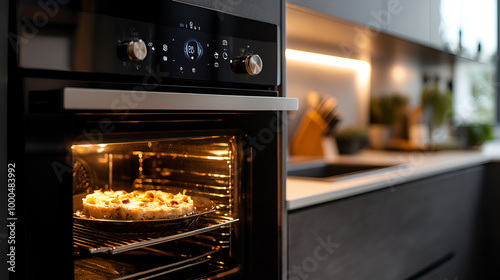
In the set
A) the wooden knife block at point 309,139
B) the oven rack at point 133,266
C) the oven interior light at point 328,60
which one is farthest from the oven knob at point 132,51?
the wooden knife block at point 309,139

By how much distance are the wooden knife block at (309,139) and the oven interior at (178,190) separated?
1.18 meters

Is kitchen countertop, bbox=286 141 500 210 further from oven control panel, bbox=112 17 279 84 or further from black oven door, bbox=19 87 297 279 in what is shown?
oven control panel, bbox=112 17 279 84

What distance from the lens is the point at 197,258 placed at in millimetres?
1008

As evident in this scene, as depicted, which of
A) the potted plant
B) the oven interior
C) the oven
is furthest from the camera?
the potted plant

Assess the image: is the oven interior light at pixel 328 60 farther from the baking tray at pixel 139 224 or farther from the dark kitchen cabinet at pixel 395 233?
the baking tray at pixel 139 224

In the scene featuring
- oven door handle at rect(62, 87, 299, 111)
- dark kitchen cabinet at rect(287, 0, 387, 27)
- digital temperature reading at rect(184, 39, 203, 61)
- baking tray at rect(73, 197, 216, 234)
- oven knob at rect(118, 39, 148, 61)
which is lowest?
baking tray at rect(73, 197, 216, 234)

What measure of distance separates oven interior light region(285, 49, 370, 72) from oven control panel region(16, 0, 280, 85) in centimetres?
106

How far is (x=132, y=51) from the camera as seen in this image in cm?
80

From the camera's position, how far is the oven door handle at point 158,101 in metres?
0.72

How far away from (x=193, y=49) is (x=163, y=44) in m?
0.07

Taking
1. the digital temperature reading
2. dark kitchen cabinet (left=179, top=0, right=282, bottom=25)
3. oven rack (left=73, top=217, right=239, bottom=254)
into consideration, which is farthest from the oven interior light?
oven rack (left=73, top=217, right=239, bottom=254)

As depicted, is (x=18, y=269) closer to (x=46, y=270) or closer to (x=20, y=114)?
(x=46, y=270)

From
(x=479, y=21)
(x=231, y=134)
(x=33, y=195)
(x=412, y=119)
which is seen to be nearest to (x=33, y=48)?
(x=33, y=195)

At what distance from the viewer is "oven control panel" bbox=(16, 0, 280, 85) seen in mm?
744
